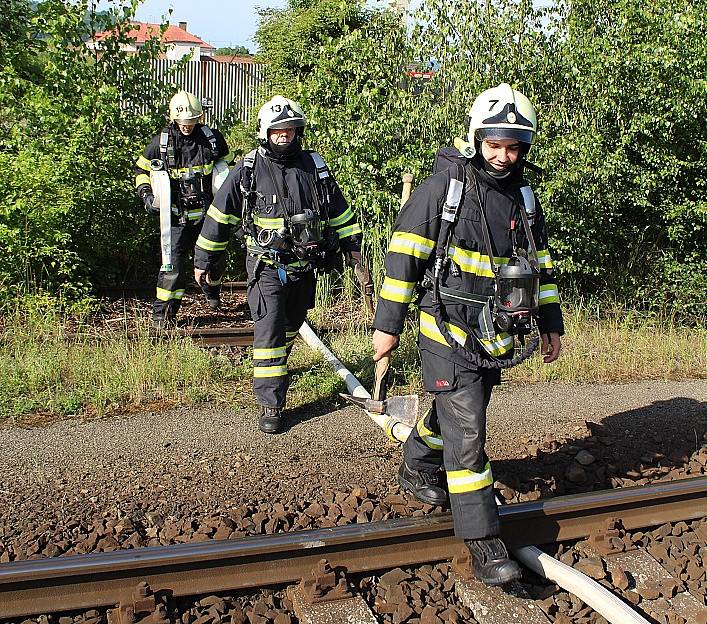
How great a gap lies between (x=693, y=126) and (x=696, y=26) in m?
1.13

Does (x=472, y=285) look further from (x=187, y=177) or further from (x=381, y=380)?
(x=187, y=177)

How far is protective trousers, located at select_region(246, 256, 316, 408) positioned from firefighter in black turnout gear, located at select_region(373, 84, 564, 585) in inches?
82.9

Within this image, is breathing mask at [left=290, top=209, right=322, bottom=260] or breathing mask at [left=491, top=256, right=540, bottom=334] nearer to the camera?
breathing mask at [left=491, top=256, right=540, bottom=334]

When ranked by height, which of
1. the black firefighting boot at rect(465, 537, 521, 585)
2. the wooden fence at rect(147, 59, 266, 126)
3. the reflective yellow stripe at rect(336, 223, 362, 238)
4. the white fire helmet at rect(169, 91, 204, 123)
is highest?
the wooden fence at rect(147, 59, 266, 126)

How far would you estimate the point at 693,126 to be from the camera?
9.81 metres

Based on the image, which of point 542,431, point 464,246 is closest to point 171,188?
point 542,431

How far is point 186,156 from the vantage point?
8.99 m

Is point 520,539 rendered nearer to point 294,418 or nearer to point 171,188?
point 294,418

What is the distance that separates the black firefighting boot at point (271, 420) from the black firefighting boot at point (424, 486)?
1408 mm

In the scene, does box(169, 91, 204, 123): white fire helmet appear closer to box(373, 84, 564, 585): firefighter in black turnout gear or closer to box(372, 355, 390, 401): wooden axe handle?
box(372, 355, 390, 401): wooden axe handle

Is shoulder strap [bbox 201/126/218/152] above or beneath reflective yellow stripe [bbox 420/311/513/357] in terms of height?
above

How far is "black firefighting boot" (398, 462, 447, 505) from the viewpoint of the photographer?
5.09 metres

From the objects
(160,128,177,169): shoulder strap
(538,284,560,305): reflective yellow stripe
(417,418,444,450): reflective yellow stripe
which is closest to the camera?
(538,284,560,305): reflective yellow stripe

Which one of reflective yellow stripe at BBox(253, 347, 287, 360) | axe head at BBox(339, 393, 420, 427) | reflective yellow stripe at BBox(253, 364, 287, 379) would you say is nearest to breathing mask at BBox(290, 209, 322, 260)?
reflective yellow stripe at BBox(253, 347, 287, 360)
